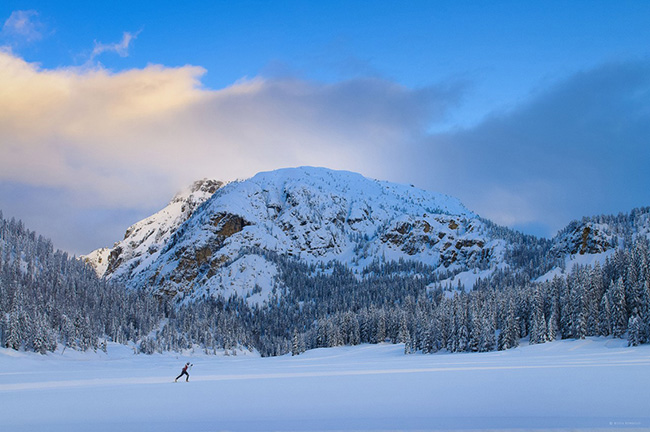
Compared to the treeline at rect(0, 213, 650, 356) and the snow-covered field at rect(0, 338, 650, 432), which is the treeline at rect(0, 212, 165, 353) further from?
the snow-covered field at rect(0, 338, 650, 432)

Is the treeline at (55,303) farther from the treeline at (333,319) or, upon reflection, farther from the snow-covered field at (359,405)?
the snow-covered field at (359,405)

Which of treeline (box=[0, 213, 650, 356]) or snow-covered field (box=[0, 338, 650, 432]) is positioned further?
treeline (box=[0, 213, 650, 356])

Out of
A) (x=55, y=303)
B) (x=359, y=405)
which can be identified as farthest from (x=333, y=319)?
(x=359, y=405)

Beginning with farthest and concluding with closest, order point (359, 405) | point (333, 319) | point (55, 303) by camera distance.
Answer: point (333, 319) < point (55, 303) < point (359, 405)

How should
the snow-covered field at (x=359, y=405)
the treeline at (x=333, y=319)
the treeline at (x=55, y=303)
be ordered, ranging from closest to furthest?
the snow-covered field at (x=359, y=405), the treeline at (x=333, y=319), the treeline at (x=55, y=303)

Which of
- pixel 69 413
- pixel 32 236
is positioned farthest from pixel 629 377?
pixel 32 236

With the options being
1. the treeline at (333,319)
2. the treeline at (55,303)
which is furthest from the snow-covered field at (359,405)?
the treeline at (55,303)

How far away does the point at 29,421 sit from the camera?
21016mm

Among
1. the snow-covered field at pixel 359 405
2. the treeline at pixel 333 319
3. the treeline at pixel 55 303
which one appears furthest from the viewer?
the treeline at pixel 55 303

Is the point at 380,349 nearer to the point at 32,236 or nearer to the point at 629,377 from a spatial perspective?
the point at 629,377

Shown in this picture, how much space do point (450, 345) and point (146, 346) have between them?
7883 centimetres

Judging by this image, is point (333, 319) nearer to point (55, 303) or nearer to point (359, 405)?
point (55, 303)

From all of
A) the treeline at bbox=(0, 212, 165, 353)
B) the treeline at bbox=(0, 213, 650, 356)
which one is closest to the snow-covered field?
the treeline at bbox=(0, 213, 650, 356)

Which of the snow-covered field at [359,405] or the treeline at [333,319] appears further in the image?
the treeline at [333,319]
